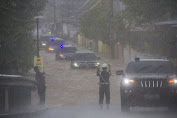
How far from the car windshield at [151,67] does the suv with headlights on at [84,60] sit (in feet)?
80.4

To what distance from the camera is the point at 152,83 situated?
50.2ft

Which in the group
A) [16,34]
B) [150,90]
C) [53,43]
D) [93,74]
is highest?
[16,34]

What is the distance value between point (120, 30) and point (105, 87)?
56.9 feet

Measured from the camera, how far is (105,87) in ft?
59.3

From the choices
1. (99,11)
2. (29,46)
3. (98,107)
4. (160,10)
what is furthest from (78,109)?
(99,11)

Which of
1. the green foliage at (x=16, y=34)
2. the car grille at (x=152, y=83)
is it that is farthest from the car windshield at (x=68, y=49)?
the car grille at (x=152, y=83)

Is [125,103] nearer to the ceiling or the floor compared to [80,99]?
nearer to the ceiling

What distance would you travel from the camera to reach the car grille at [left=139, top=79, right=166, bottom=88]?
15.3m

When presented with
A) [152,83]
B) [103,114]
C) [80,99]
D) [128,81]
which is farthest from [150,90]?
[80,99]

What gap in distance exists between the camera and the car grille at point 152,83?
50.1ft

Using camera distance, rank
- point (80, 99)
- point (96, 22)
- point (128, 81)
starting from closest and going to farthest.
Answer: point (128, 81)
point (80, 99)
point (96, 22)

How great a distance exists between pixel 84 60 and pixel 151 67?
82.3 ft

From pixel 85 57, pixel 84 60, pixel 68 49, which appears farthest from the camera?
pixel 68 49

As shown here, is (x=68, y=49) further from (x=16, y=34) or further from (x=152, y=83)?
(x=152, y=83)
